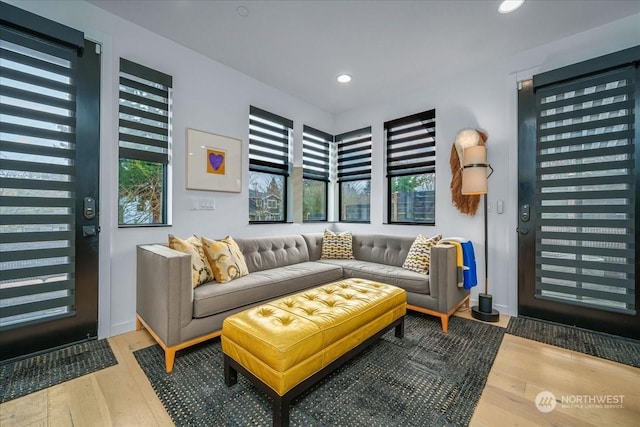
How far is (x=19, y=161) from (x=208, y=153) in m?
1.39

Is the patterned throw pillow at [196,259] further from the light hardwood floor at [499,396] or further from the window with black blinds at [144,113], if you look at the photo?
the window with black blinds at [144,113]

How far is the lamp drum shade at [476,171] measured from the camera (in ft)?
8.96

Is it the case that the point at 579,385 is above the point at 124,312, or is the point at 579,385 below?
below

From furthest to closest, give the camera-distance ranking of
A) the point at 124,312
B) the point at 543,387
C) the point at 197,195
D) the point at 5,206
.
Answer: the point at 197,195 < the point at 124,312 < the point at 5,206 < the point at 543,387

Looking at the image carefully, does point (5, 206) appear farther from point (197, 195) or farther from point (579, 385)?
point (579, 385)

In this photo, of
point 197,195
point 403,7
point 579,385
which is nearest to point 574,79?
point 403,7

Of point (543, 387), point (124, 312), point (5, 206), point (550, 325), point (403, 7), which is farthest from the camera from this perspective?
point (550, 325)

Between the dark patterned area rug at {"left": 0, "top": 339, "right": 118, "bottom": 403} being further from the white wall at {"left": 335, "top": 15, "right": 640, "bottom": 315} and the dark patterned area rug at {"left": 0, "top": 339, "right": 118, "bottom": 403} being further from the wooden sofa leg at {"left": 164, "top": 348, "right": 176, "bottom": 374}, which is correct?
the white wall at {"left": 335, "top": 15, "right": 640, "bottom": 315}

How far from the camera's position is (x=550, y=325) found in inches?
103

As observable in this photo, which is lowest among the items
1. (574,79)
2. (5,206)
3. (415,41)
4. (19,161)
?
(5,206)

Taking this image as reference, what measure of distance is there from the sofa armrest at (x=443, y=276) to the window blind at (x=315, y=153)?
231 cm

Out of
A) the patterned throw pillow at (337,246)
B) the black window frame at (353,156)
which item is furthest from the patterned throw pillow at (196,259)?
the black window frame at (353,156)

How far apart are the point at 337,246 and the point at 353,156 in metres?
1.56

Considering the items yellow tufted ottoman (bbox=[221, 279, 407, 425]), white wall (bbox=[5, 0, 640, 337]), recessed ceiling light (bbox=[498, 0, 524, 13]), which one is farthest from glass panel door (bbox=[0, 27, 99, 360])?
recessed ceiling light (bbox=[498, 0, 524, 13])
